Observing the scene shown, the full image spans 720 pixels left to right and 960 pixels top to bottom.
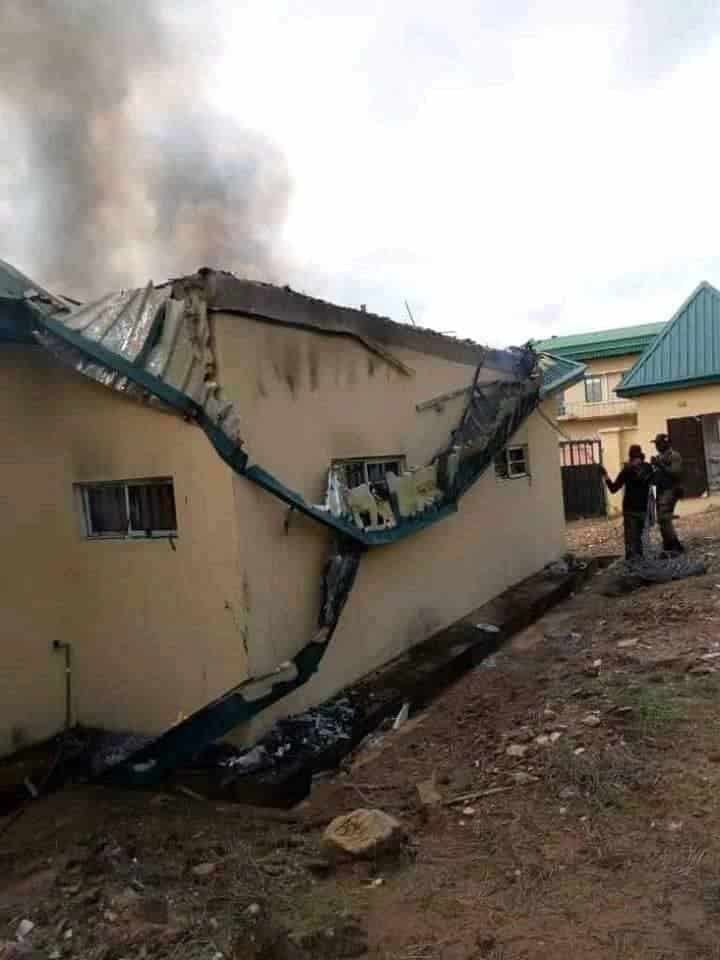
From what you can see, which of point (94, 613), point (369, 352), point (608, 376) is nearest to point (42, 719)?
point (94, 613)

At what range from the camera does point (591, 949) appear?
2781mm

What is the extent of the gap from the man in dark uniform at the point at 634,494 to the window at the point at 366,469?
14.1 ft

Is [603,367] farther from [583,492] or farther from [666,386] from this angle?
[583,492]

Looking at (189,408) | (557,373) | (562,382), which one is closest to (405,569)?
(189,408)

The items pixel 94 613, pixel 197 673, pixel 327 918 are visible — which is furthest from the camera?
pixel 94 613

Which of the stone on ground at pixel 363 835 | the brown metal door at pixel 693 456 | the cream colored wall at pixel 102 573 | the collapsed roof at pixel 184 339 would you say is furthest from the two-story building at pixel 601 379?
the stone on ground at pixel 363 835

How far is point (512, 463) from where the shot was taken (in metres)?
9.55

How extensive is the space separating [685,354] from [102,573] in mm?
16626

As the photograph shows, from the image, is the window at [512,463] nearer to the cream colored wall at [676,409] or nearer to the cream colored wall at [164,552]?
the cream colored wall at [164,552]

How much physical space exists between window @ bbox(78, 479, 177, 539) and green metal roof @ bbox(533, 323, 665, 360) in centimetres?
2018

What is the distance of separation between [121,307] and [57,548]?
1.77 metres

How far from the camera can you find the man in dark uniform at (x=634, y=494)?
9797 millimetres

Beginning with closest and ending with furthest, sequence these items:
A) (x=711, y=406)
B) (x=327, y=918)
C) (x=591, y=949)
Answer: (x=591, y=949) → (x=327, y=918) → (x=711, y=406)

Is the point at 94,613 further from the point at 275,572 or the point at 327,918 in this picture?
the point at 327,918
